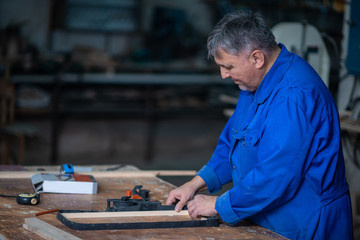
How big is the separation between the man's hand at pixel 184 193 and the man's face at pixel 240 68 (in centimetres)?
47

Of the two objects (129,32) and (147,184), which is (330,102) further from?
(129,32)

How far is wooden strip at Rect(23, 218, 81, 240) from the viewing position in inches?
58.9

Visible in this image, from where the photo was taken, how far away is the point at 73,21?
7.35m

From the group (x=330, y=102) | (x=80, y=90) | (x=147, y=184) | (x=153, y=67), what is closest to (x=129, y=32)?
(x=153, y=67)

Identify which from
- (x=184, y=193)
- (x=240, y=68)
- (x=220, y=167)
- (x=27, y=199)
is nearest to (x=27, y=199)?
(x=27, y=199)

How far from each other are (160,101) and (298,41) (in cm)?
313

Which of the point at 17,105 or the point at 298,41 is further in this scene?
the point at 17,105

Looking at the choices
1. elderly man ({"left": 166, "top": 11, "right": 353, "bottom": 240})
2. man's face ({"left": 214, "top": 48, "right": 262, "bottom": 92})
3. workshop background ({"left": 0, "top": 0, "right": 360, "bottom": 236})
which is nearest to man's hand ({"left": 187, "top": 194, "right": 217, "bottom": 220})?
elderly man ({"left": 166, "top": 11, "right": 353, "bottom": 240})

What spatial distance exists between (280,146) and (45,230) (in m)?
0.76

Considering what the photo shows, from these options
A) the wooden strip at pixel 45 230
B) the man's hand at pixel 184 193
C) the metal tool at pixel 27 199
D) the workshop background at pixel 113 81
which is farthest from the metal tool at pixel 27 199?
the workshop background at pixel 113 81

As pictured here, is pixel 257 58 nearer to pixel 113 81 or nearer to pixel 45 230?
pixel 45 230

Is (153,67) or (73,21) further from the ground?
(73,21)

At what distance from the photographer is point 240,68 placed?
1740 mm

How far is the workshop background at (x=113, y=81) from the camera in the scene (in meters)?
6.14
